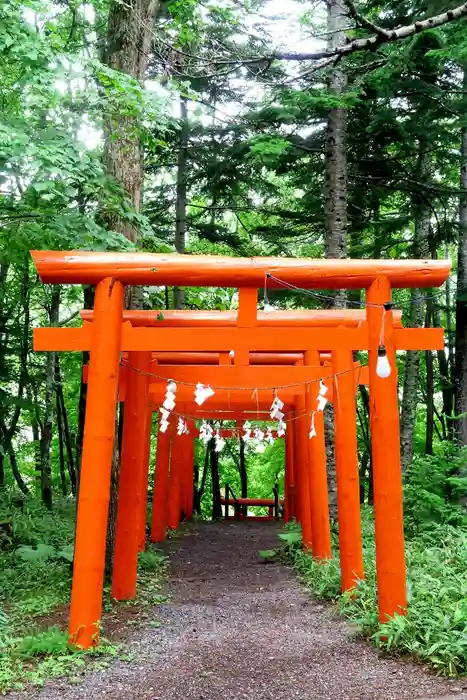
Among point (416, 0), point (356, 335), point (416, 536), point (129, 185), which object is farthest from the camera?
point (416, 0)

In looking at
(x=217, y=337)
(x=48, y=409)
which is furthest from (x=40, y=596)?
(x=48, y=409)

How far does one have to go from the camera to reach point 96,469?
17.8ft

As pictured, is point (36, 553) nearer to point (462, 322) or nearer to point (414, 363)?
point (414, 363)

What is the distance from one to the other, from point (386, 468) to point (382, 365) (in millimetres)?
1029

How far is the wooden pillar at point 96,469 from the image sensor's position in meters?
5.25

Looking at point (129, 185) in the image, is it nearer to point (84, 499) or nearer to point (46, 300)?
point (84, 499)

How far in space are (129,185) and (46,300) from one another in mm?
7301

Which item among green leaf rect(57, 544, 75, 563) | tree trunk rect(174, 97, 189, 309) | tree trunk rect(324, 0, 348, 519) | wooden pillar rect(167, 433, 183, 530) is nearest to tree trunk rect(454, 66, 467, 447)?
tree trunk rect(324, 0, 348, 519)

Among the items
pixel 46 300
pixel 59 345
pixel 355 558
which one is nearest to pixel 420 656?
pixel 355 558

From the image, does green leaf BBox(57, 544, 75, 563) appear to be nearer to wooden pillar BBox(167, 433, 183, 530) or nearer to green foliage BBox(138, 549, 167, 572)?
green foliage BBox(138, 549, 167, 572)

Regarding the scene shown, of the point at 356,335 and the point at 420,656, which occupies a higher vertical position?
the point at 356,335

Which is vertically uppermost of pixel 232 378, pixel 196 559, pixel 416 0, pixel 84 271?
pixel 416 0

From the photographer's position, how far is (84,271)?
545cm

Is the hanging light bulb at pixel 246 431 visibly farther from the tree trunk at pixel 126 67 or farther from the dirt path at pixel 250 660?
the tree trunk at pixel 126 67
